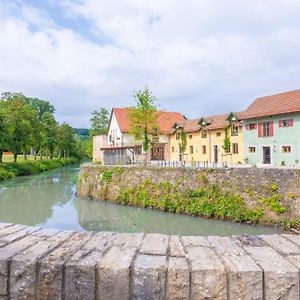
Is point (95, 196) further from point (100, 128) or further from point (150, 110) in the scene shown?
point (100, 128)

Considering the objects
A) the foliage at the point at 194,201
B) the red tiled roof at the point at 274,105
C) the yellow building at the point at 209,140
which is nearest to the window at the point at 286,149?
the red tiled roof at the point at 274,105

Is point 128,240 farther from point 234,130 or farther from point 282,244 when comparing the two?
point 234,130

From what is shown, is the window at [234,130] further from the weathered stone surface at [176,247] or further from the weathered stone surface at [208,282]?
the weathered stone surface at [208,282]

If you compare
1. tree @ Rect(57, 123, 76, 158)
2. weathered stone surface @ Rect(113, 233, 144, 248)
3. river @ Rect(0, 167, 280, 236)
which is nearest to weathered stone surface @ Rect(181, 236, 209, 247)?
weathered stone surface @ Rect(113, 233, 144, 248)

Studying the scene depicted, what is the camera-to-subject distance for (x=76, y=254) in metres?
2.16

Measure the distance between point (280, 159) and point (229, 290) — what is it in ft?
89.6

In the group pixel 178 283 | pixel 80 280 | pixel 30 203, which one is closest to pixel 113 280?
pixel 80 280

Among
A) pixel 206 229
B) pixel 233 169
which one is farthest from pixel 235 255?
pixel 233 169

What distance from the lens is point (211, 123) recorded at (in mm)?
35062

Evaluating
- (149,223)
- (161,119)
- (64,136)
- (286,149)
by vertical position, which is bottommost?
(149,223)

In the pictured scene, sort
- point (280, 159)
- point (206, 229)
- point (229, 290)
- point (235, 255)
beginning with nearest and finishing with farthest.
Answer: point (229, 290) → point (235, 255) → point (206, 229) → point (280, 159)

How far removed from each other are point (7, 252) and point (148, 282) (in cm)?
101

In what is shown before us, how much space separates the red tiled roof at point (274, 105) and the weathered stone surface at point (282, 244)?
83.4 ft

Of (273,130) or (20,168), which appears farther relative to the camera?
(20,168)
